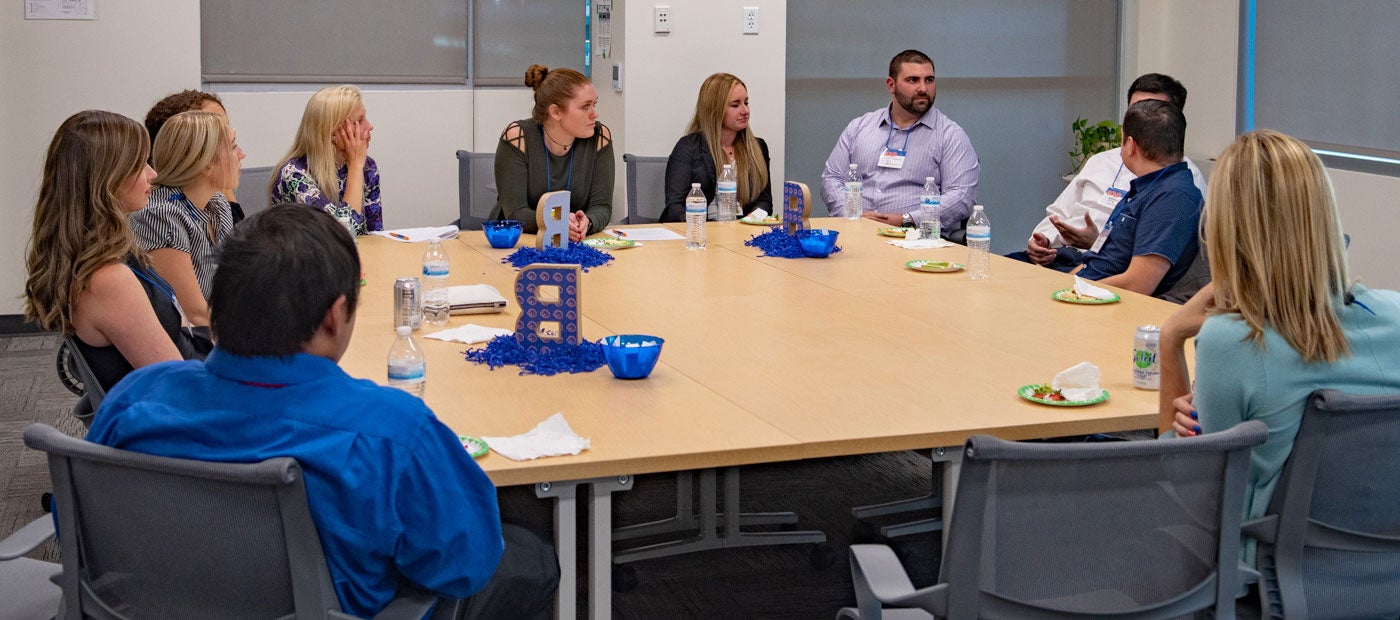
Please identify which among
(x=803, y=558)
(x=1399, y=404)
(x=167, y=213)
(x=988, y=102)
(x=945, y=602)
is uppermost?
(x=988, y=102)

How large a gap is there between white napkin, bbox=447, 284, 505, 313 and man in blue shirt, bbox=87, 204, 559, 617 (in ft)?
5.43

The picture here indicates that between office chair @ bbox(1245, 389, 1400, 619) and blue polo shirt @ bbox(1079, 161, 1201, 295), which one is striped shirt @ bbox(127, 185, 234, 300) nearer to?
office chair @ bbox(1245, 389, 1400, 619)

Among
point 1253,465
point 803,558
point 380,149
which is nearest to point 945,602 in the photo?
point 1253,465

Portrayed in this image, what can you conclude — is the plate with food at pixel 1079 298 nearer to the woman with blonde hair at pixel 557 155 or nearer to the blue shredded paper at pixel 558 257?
the blue shredded paper at pixel 558 257

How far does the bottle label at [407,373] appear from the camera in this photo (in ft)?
8.27

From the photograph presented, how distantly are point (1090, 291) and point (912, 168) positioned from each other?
2273 millimetres

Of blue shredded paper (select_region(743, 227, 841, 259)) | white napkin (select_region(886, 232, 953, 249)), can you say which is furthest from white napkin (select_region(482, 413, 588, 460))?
white napkin (select_region(886, 232, 953, 249))

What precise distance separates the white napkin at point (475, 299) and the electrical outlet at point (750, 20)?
347cm

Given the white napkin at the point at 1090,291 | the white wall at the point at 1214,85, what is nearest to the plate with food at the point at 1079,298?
the white napkin at the point at 1090,291

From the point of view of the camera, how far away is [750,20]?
21.7 ft

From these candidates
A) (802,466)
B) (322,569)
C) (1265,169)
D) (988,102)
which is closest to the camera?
(322,569)

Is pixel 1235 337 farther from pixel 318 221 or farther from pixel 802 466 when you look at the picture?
pixel 802 466

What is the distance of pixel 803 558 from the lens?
3.64 meters

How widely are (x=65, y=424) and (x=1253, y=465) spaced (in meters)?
4.06
